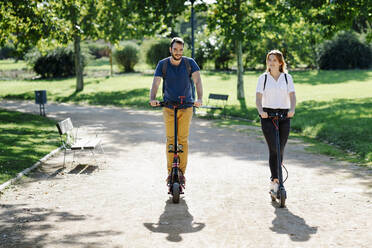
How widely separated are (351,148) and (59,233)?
7683mm

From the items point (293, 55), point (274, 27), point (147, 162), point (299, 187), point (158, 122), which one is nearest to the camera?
point (299, 187)

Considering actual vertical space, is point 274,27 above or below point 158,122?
above

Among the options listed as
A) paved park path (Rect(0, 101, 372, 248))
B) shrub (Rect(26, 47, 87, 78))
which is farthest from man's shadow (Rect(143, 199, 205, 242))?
shrub (Rect(26, 47, 87, 78))

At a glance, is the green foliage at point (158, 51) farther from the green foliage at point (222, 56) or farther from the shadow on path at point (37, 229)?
the shadow on path at point (37, 229)

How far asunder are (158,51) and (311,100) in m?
25.0

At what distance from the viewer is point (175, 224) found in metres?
5.70

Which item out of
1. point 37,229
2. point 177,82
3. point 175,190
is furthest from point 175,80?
point 37,229

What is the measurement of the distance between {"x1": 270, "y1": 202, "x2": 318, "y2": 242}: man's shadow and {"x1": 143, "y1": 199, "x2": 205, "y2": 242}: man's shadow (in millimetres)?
852

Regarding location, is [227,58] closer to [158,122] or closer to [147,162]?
[158,122]

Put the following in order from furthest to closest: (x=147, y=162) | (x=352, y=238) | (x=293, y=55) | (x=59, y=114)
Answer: (x=293, y=55) < (x=59, y=114) < (x=147, y=162) < (x=352, y=238)

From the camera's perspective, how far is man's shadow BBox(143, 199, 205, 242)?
17.7ft

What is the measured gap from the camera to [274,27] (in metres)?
25.1

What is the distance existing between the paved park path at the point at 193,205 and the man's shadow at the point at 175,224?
0.04 feet

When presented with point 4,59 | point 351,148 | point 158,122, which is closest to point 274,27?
point 158,122
